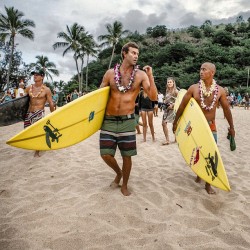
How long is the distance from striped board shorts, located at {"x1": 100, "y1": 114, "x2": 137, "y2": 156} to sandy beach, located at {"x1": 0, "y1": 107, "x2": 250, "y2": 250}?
60 cm

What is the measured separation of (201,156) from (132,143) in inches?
34.4

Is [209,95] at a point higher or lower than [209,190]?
higher

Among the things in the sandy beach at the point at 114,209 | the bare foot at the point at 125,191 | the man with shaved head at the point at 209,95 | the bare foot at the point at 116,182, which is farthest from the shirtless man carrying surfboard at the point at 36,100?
the man with shaved head at the point at 209,95

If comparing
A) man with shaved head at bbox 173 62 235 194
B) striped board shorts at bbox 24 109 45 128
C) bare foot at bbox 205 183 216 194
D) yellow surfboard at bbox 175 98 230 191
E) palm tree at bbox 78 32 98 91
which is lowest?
bare foot at bbox 205 183 216 194

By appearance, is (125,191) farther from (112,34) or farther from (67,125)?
(112,34)

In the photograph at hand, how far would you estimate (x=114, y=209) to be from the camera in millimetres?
2963

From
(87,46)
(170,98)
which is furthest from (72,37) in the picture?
(170,98)

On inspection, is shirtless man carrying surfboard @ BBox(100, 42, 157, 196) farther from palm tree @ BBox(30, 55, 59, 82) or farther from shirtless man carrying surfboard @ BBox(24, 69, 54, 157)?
palm tree @ BBox(30, 55, 59, 82)

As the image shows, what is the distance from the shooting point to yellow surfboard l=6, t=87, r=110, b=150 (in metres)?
3.18

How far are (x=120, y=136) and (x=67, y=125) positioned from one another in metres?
0.72

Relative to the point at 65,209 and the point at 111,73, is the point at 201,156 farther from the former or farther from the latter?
the point at 65,209

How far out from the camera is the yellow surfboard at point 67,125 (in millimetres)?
3176

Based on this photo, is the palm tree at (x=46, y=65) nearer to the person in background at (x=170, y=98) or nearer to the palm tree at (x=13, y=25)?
the palm tree at (x=13, y=25)

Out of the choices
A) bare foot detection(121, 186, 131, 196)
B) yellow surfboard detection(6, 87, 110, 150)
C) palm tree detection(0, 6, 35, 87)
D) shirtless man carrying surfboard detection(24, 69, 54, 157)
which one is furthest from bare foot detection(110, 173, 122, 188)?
palm tree detection(0, 6, 35, 87)
